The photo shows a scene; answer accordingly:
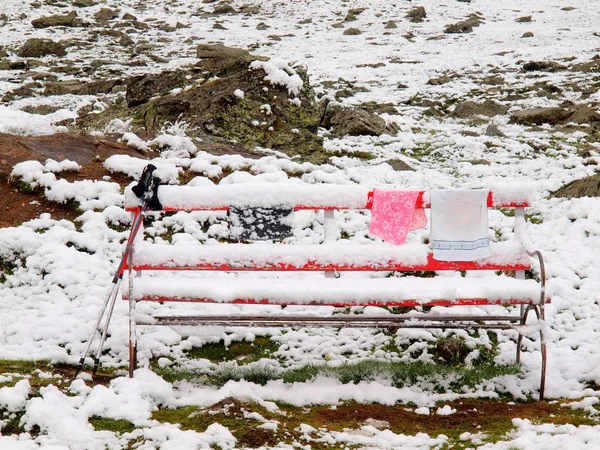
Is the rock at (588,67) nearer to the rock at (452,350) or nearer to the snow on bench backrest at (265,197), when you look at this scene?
the rock at (452,350)

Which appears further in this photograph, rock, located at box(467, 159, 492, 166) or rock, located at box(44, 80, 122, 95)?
rock, located at box(44, 80, 122, 95)

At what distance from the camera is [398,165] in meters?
11.1

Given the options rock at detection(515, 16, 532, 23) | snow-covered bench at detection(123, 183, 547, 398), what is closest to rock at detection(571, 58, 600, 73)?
rock at detection(515, 16, 532, 23)

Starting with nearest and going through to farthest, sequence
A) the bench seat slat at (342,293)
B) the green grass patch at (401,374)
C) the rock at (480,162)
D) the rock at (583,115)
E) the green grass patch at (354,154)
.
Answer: the bench seat slat at (342,293), the green grass patch at (401,374), the green grass patch at (354,154), the rock at (480,162), the rock at (583,115)

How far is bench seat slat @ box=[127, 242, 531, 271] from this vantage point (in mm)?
4824

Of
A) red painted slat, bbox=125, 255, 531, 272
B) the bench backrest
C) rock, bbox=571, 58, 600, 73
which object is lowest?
rock, bbox=571, 58, 600, 73

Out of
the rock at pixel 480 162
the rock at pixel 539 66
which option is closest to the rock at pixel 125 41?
the rock at pixel 539 66

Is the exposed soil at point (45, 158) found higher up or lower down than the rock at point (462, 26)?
higher up

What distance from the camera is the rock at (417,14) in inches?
1531

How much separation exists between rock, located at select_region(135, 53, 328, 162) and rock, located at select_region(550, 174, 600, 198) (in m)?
3.99

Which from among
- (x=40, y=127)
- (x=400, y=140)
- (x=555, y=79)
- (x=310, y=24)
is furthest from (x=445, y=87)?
(x=310, y=24)

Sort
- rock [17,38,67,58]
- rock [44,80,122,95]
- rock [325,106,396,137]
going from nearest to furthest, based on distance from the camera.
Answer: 1. rock [325,106,396,137]
2. rock [44,80,122,95]
3. rock [17,38,67,58]

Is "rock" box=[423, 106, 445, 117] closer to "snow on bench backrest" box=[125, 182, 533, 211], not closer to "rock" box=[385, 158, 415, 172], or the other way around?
"rock" box=[385, 158, 415, 172]

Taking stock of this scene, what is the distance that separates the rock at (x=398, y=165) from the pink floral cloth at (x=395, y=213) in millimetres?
6132
